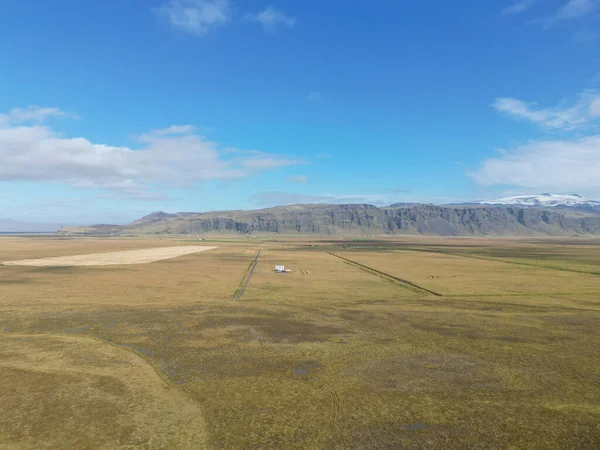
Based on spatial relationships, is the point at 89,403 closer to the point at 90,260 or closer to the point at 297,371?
the point at 297,371

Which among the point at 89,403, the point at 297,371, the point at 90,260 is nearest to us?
the point at 89,403

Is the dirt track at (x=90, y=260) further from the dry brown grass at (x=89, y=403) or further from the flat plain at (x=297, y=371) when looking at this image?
the dry brown grass at (x=89, y=403)

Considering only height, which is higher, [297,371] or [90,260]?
[90,260]

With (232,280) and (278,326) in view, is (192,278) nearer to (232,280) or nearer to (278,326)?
(232,280)

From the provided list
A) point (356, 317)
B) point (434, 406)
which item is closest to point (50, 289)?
point (356, 317)

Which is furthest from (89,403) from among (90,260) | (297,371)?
(90,260)

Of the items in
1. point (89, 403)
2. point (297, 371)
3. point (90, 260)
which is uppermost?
point (90, 260)

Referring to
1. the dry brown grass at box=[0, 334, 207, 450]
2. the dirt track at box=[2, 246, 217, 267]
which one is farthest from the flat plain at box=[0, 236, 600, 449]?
the dirt track at box=[2, 246, 217, 267]

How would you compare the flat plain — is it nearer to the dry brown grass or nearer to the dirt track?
the dry brown grass

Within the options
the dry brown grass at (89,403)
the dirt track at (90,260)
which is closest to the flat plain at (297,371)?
the dry brown grass at (89,403)
